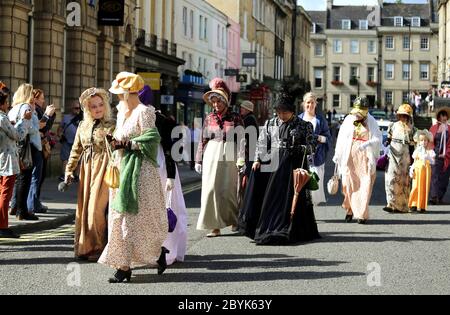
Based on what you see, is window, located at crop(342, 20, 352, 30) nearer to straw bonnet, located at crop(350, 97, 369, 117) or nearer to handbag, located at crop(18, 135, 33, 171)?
straw bonnet, located at crop(350, 97, 369, 117)

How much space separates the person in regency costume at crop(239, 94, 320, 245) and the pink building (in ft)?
162

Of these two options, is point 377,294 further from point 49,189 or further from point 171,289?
point 49,189

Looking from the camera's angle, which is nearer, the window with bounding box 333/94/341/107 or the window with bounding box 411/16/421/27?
the window with bounding box 333/94/341/107

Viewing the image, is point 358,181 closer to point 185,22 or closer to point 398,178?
point 398,178

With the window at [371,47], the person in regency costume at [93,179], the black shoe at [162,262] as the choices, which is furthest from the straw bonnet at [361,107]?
the window at [371,47]

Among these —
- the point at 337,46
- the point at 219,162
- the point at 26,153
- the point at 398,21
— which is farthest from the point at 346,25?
the point at 219,162

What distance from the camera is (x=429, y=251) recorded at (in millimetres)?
10812

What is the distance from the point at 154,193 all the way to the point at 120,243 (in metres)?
0.57

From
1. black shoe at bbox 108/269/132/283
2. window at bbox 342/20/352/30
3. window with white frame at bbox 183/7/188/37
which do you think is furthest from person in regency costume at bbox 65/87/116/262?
window at bbox 342/20/352/30

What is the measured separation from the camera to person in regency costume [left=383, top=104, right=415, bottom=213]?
1614 centimetres

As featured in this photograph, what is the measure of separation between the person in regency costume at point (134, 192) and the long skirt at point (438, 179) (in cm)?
1095

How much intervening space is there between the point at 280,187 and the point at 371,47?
121838 mm

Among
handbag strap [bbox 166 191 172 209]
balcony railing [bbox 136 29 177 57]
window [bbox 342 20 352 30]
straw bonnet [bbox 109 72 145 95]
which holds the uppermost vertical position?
window [bbox 342 20 352 30]

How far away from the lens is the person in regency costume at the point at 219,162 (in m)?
12.0
